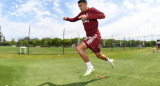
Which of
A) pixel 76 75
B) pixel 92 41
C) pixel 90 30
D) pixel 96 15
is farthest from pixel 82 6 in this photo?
pixel 76 75

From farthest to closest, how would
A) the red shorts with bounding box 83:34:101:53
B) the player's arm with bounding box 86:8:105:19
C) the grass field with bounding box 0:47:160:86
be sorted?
the red shorts with bounding box 83:34:101:53
the player's arm with bounding box 86:8:105:19
the grass field with bounding box 0:47:160:86

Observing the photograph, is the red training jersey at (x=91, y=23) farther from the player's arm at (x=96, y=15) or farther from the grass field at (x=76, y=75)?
the grass field at (x=76, y=75)

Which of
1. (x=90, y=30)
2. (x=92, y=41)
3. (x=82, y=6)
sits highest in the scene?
(x=82, y=6)

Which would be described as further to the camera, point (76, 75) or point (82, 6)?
point (76, 75)

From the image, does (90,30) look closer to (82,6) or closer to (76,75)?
(82,6)

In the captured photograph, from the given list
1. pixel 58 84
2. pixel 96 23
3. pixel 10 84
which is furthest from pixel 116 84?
pixel 10 84

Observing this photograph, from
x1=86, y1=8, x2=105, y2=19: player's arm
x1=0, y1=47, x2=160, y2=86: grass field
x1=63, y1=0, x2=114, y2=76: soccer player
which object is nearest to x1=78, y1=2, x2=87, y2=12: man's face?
x1=63, y1=0, x2=114, y2=76: soccer player

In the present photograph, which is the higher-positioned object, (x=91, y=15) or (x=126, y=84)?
(x=91, y=15)

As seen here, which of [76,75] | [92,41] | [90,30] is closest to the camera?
[92,41]

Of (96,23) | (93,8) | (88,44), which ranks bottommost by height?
(88,44)

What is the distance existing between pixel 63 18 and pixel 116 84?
9.27 feet

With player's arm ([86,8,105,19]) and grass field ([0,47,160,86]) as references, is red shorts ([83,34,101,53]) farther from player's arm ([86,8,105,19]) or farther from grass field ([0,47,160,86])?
grass field ([0,47,160,86])

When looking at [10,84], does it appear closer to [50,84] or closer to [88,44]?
[50,84]

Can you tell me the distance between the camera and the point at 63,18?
5043 mm
